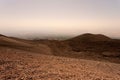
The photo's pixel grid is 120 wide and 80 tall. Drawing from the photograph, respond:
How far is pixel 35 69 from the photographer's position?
6.61 metres

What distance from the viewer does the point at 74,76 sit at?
240 inches

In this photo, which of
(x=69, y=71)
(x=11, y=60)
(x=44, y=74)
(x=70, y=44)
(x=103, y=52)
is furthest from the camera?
(x=70, y=44)

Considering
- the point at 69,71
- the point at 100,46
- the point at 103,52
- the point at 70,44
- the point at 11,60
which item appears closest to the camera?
the point at 69,71

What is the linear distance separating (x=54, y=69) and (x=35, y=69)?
1.73ft

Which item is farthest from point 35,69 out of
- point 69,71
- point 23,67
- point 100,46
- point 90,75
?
point 100,46

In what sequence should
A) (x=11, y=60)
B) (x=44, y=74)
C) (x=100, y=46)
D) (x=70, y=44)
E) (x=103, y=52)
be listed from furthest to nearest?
(x=70, y=44), (x=100, y=46), (x=103, y=52), (x=11, y=60), (x=44, y=74)

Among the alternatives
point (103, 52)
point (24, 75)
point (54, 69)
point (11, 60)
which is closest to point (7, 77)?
point (24, 75)

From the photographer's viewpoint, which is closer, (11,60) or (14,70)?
(14,70)

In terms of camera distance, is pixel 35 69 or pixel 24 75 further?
pixel 35 69

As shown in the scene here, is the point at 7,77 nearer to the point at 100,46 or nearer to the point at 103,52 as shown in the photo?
the point at 103,52

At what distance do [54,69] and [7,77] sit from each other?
4.36 feet

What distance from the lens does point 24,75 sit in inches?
240

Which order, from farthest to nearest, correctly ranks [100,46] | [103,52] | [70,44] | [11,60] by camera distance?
[70,44]
[100,46]
[103,52]
[11,60]

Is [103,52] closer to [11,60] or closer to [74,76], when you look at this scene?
[11,60]
